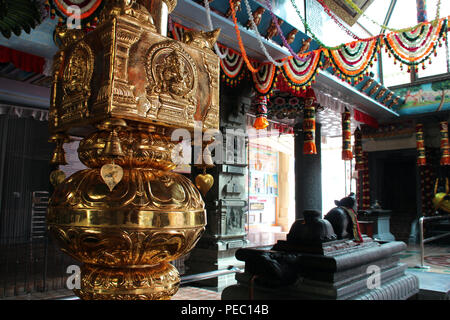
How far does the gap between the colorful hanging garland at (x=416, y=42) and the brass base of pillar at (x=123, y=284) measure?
517cm

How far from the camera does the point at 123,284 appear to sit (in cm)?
79

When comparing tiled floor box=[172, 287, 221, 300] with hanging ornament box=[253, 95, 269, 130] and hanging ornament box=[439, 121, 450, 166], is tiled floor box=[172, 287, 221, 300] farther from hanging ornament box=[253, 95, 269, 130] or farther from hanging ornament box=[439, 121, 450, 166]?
hanging ornament box=[439, 121, 450, 166]

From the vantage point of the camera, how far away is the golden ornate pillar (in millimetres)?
729

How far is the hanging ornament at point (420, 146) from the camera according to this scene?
897cm

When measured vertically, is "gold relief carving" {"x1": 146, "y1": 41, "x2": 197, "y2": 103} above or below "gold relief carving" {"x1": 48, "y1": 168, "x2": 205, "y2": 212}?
above

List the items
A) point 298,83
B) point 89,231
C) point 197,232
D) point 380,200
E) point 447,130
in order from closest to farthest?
1. point 89,231
2. point 197,232
3. point 298,83
4. point 447,130
5. point 380,200

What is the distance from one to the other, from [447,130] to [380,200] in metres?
2.81

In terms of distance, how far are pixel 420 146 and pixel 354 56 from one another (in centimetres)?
517

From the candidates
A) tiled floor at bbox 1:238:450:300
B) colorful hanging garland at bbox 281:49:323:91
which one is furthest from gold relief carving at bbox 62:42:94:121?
colorful hanging garland at bbox 281:49:323:91

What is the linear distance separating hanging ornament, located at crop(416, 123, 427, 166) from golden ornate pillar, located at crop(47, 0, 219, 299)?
966cm

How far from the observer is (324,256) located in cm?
237

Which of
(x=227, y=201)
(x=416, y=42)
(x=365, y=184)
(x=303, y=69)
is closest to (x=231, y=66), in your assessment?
(x=303, y=69)

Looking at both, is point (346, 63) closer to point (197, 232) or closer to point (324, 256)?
point (324, 256)
